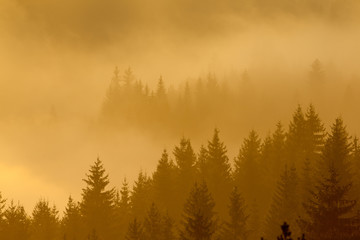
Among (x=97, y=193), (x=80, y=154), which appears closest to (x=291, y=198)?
(x=97, y=193)

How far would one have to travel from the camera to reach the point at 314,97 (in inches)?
6250

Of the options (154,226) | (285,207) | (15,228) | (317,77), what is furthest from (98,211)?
(317,77)

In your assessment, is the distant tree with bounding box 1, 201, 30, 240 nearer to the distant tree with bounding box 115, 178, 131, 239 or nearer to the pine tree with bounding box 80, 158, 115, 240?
the pine tree with bounding box 80, 158, 115, 240

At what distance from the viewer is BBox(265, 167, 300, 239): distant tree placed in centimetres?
4894

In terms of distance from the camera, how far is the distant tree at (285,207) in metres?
48.9

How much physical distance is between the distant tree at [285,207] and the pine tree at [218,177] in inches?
469

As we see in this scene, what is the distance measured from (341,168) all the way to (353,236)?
17983mm

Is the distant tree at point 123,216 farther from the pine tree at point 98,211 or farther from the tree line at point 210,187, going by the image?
the pine tree at point 98,211

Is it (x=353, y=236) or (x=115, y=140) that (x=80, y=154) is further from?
(x=353, y=236)

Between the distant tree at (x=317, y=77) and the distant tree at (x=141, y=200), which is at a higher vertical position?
the distant tree at (x=317, y=77)

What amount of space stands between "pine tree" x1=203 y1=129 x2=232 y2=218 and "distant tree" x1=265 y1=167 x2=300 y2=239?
11.9m

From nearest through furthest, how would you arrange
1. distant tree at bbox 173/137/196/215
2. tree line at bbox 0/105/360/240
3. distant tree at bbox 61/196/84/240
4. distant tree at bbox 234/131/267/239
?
tree line at bbox 0/105/360/240 → distant tree at bbox 234/131/267/239 → distant tree at bbox 61/196/84/240 → distant tree at bbox 173/137/196/215

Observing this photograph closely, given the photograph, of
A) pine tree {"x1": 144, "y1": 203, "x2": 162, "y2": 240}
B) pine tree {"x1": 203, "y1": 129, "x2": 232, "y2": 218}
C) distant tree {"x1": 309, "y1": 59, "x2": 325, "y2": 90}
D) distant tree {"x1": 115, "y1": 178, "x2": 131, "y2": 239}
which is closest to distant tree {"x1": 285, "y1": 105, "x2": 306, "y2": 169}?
pine tree {"x1": 203, "y1": 129, "x2": 232, "y2": 218}

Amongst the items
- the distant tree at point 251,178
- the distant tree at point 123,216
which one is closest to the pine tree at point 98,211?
the distant tree at point 123,216
